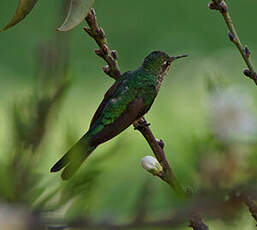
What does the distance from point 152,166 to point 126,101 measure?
0.28 meters

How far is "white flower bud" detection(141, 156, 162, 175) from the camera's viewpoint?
0.74 m

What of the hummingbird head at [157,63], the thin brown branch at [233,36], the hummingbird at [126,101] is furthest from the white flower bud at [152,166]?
the hummingbird head at [157,63]

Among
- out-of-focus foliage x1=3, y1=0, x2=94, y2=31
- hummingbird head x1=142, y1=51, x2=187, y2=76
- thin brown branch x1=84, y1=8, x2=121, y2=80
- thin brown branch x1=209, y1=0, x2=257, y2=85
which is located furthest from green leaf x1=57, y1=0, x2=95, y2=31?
hummingbird head x1=142, y1=51, x2=187, y2=76

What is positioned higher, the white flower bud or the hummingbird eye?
the hummingbird eye

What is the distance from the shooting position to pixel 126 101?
1028mm

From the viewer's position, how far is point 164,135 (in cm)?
321

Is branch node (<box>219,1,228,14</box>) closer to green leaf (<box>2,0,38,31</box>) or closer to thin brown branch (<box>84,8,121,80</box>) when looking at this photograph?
thin brown branch (<box>84,8,121,80</box>)

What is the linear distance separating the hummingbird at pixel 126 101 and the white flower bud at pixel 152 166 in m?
0.07

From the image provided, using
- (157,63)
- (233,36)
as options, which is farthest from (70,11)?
(157,63)

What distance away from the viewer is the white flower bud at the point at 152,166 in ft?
2.41

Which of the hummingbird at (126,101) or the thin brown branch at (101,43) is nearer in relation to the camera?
the thin brown branch at (101,43)

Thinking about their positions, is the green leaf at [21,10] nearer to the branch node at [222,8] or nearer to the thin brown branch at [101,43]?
the thin brown branch at [101,43]

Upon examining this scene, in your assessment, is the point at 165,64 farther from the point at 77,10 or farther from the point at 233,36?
the point at 77,10

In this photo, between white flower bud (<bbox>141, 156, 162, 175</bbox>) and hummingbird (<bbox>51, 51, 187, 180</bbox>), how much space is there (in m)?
0.07
